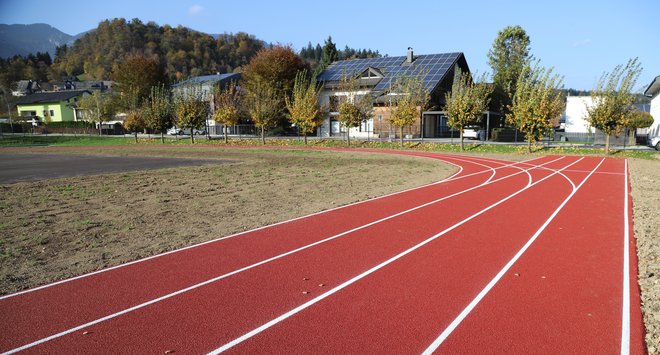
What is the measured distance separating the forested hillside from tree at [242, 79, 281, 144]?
56.5 meters

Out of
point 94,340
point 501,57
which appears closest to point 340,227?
point 94,340

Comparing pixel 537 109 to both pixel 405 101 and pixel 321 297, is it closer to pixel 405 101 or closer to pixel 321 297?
pixel 405 101

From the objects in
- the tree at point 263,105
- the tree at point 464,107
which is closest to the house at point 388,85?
the tree at point 263,105

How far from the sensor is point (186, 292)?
5.78m

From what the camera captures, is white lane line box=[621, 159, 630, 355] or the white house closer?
white lane line box=[621, 159, 630, 355]

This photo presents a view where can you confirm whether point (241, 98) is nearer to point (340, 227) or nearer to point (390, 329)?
point (340, 227)

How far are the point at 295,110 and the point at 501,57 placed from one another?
29988mm

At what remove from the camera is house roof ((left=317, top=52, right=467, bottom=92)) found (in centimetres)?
4638

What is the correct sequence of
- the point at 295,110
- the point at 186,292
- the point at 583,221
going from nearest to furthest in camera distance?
the point at 186,292, the point at 583,221, the point at 295,110

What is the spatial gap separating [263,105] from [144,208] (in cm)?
3087

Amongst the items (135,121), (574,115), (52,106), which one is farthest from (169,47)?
(574,115)

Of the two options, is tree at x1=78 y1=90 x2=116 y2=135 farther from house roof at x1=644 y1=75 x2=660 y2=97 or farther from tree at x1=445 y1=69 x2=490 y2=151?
house roof at x1=644 y1=75 x2=660 y2=97

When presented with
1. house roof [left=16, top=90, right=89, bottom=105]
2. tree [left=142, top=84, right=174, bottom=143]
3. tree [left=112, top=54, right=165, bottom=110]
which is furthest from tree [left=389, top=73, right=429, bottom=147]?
house roof [left=16, top=90, right=89, bottom=105]

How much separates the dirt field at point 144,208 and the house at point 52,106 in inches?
3009
